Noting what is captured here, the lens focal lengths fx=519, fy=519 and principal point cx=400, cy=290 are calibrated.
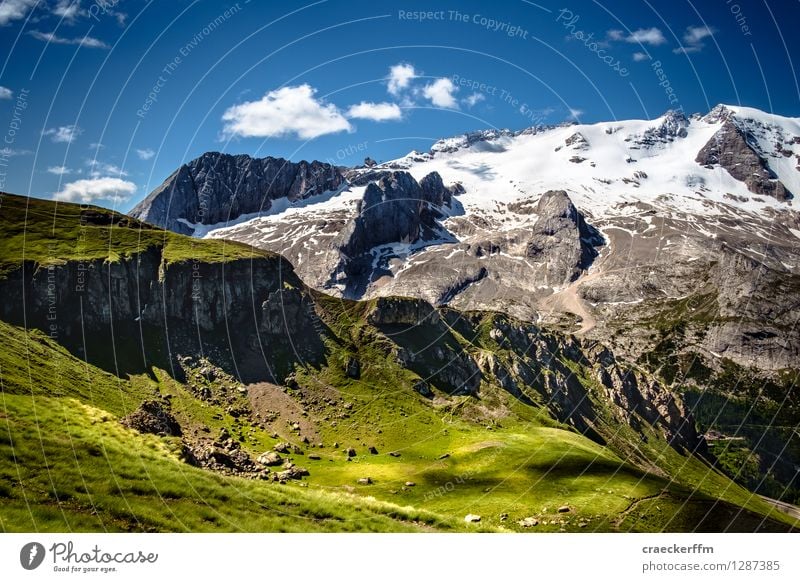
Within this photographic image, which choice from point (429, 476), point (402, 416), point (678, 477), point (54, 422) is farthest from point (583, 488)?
point (678, 477)

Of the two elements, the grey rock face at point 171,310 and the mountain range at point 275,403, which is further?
the grey rock face at point 171,310

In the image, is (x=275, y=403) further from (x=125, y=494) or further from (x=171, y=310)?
(x=125, y=494)

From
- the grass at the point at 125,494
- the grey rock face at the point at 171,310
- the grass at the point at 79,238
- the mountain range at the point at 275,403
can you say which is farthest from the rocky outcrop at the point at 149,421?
the grass at the point at 79,238

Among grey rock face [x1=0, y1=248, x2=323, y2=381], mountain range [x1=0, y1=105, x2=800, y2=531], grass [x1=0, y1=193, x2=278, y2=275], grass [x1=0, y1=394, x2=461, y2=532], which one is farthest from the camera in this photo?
grass [x1=0, y1=193, x2=278, y2=275]

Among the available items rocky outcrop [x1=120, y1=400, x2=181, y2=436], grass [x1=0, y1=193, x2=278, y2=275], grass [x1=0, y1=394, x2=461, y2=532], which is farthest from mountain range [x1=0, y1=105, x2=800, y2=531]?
grass [x1=0, y1=193, x2=278, y2=275]

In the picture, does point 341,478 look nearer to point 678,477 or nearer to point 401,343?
point 401,343

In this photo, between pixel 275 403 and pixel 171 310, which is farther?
pixel 171 310

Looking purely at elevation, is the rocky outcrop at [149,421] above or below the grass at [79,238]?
below

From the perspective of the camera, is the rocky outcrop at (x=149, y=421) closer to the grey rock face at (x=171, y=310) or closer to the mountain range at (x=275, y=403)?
the mountain range at (x=275, y=403)

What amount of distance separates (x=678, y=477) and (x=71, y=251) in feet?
673

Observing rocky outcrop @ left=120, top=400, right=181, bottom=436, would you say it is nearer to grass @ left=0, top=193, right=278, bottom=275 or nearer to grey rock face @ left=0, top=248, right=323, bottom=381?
grey rock face @ left=0, top=248, right=323, bottom=381

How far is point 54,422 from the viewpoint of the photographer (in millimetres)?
37875

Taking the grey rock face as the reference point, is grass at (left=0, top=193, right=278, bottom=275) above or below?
above

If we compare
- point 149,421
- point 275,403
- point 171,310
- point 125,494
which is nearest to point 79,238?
point 171,310
